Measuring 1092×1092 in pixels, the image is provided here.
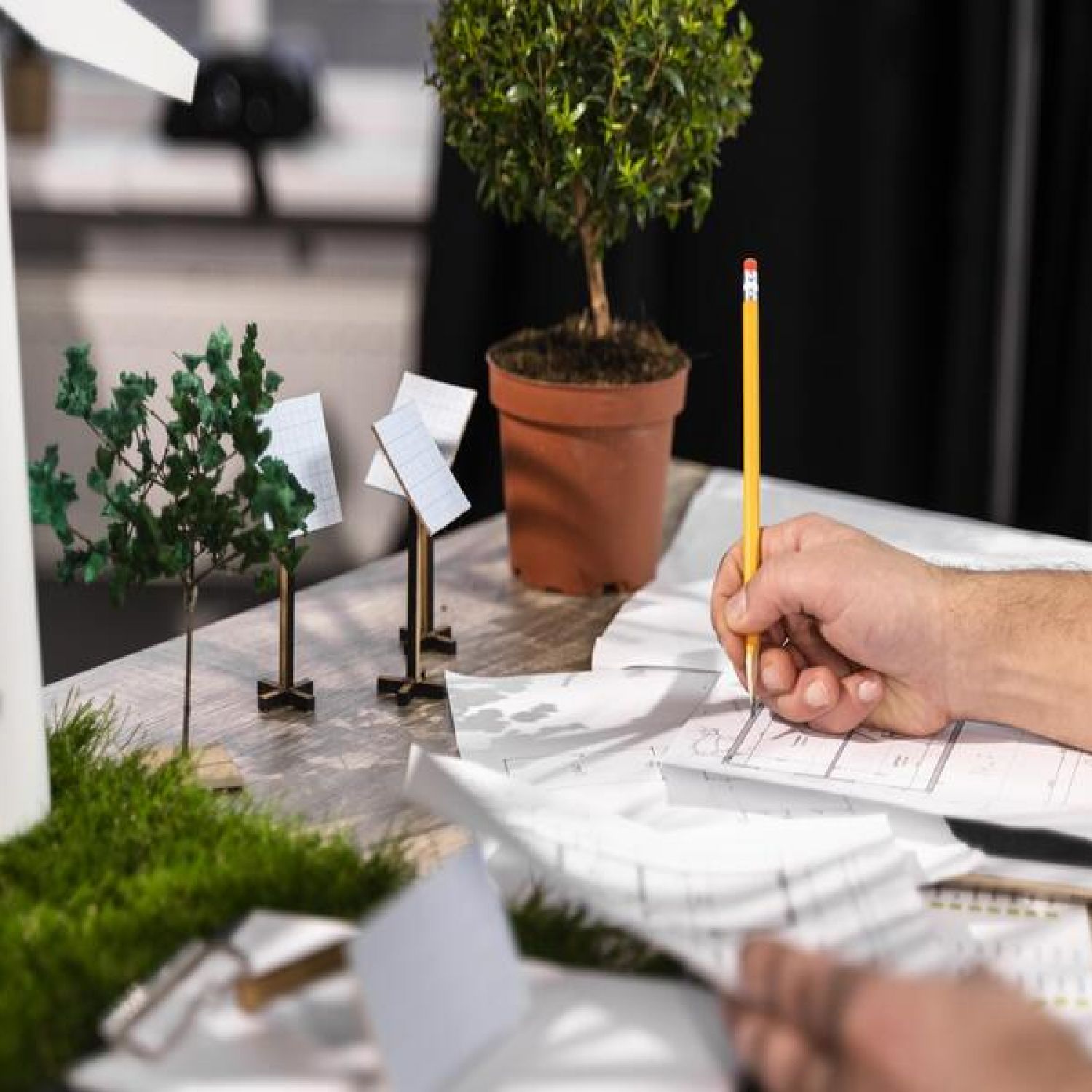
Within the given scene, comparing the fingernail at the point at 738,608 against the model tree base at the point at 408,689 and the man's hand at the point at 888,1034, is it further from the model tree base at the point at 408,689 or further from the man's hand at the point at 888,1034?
the man's hand at the point at 888,1034

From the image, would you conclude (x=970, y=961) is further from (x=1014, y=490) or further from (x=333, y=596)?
(x=1014, y=490)

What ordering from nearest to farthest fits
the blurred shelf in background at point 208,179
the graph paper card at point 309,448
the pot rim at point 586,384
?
1. the graph paper card at point 309,448
2. the pot rim at point 586,384
3. the blurred shelf in background at point 208,179

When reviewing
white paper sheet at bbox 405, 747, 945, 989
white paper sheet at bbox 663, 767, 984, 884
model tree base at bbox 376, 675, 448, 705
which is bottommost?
white paper sheet at bbox 663, 767, 984, 884

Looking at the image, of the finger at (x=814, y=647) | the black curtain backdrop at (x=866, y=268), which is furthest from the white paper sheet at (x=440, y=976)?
the black curtain backdrop at (x=866, y=268)

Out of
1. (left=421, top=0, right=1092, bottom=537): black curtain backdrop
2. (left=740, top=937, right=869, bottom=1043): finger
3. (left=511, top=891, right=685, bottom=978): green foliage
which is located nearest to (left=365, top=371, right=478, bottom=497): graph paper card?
(left=511, top=891, right=685, bottom=978): green foliage

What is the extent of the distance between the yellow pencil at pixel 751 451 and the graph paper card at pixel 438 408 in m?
0.21

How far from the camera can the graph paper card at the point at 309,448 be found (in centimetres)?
112

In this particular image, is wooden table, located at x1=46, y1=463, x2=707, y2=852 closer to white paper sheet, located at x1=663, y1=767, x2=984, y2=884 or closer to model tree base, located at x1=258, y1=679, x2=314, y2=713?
model tree base, located at x1=258, y1=679, x2=314, y2=713

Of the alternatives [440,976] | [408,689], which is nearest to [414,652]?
[408,689]

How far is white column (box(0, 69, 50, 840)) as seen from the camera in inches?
34.4

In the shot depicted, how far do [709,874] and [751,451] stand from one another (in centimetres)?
31

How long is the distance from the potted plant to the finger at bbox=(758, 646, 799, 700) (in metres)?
0.28

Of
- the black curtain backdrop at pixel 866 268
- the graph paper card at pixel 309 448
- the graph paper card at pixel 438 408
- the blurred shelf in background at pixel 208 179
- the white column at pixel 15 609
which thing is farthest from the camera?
the blurred shelf in background at pixel 208 179

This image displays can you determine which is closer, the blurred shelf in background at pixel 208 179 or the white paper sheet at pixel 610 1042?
the white paper sheet at pixel 610 1042
